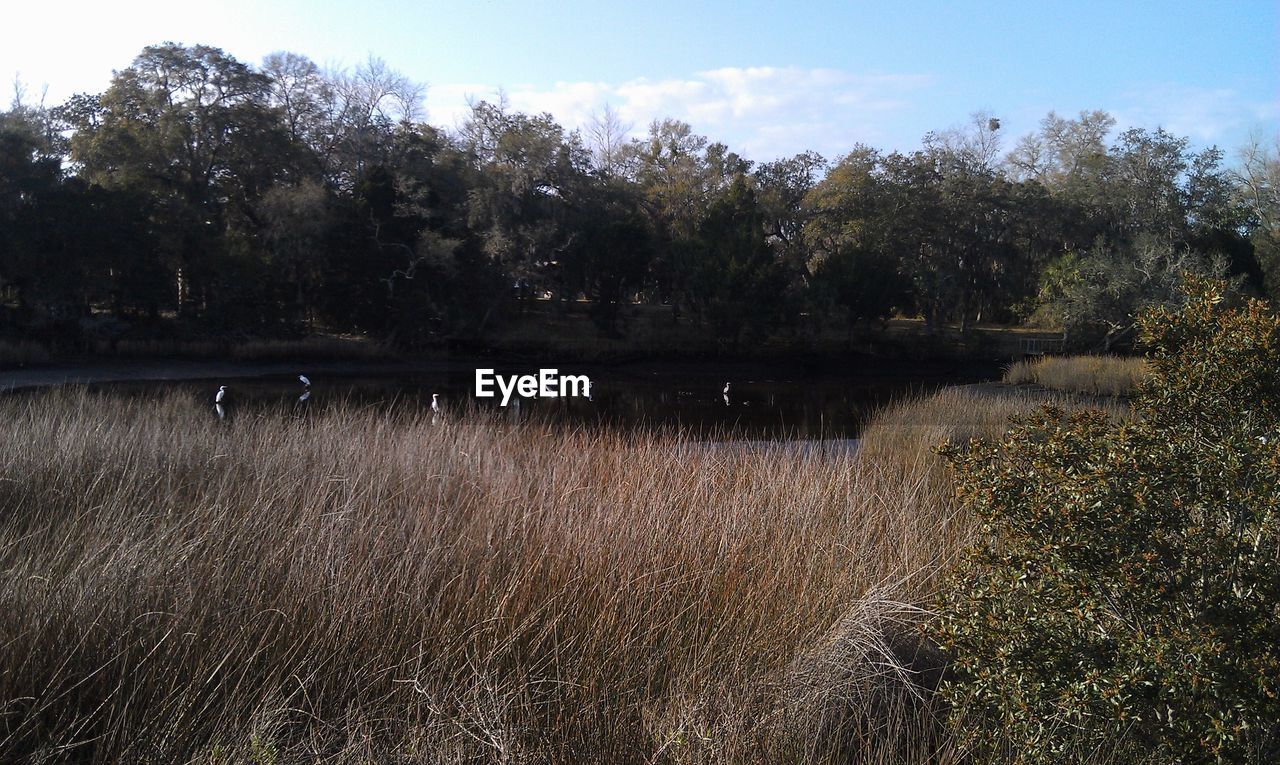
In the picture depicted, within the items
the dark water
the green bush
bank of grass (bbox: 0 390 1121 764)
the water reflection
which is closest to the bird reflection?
the dark water

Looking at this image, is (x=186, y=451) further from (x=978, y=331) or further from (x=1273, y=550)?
(x=978, y=331)

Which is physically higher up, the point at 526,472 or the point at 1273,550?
the point at 1273,550

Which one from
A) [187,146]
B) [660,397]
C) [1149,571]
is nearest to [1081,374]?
[660,397]

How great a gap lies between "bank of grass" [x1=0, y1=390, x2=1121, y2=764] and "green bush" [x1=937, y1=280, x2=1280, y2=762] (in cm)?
81

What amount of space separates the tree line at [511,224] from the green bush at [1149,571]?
29016 mm

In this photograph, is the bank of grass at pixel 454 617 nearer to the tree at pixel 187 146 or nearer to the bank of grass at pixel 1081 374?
the bank of grass at pixel 1081 374

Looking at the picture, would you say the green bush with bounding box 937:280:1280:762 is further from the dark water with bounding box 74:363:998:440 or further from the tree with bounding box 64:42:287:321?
the tree with bounding box 64:42:287:321

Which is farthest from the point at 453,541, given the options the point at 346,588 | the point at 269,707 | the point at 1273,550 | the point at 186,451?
the point at 1273,550

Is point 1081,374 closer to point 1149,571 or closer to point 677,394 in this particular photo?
point 677,394

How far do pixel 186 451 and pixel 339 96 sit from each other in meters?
33.1

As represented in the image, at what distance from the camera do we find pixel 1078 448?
2832 mm

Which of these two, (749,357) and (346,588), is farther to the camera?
(749,357)

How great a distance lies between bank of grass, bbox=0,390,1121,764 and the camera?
3367 millimetres

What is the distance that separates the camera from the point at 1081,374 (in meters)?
24.3
